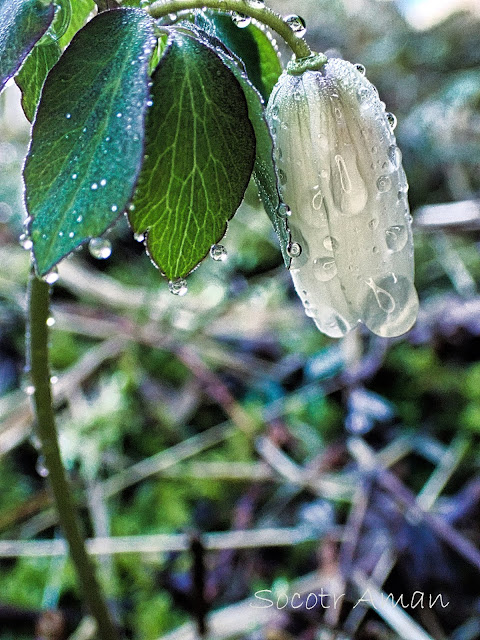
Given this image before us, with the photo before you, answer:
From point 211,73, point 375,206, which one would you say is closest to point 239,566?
point 375,206

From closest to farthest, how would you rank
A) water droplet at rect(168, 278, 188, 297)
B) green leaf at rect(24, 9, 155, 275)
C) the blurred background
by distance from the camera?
green leaf at rect(24, 9, 155, 275) < water droplet at rect(168, 278, 188, 297) < the blurred background

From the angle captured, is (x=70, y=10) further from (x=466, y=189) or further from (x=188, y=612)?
(x=466, y=189)

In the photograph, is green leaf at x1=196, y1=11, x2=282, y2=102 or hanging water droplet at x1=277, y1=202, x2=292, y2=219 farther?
green leaf at x1=196, y1=11, x2=282, y2=102

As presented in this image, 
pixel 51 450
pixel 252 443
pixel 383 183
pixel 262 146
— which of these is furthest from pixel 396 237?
pixel 252 443

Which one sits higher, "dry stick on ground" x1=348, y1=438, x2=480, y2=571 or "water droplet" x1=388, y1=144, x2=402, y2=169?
"water droplet" x1=388, y1=144, x2=402, y2=169

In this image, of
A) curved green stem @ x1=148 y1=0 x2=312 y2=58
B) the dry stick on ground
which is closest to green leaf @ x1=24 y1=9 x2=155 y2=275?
curved green stem @ x1=148 y1=0 x2=312 y2=58

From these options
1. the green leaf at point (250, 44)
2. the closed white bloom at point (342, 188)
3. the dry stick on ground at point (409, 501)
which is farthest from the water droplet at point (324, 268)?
the dry stick on ground at point (409, 501)

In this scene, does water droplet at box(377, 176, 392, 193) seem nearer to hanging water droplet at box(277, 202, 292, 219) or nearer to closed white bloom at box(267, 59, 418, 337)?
closed white bloom at box(267, 59, 418, 337)
